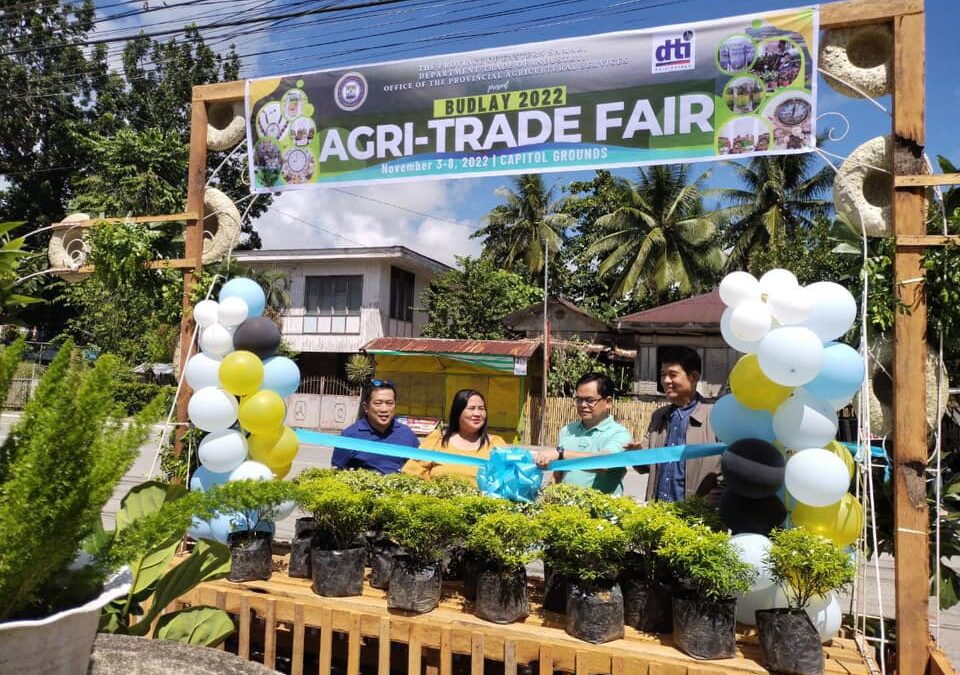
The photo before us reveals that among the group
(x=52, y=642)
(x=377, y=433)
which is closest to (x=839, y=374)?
(x=377, y=433)

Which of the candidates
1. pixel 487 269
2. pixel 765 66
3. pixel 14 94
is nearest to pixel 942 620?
pixel 765 66

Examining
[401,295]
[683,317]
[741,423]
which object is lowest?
[741,423]

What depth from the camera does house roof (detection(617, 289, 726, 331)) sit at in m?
17.2

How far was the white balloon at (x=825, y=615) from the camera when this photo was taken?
260cm

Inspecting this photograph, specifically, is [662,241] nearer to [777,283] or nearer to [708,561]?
[777,283]

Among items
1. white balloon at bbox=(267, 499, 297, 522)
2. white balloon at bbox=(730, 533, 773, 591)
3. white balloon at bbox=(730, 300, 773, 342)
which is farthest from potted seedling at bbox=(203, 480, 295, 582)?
white balloon at bbox=(730, 300, 773, 342)

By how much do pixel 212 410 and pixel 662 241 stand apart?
19825mm

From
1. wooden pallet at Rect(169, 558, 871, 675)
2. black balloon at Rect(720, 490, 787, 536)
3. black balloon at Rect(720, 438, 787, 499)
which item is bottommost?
wooden pallet at Rect(169, 558, 871, 675)

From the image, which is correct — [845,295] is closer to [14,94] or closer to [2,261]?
[2,261]

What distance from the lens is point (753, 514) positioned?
9.06 feet

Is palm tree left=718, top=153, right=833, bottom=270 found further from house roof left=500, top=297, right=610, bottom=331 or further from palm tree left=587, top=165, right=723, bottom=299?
house roof left=500, top=297, right=610, bottom=331

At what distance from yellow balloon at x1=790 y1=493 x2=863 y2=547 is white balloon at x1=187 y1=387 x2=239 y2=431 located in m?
2.84

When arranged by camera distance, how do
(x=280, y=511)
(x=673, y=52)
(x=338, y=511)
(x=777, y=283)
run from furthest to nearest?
1. (x=673, y=52)
2. (x=280, y=511)
3. (x=338, y=511)
4. (x=777, y=283)

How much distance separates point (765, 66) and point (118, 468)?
11.4 ft
